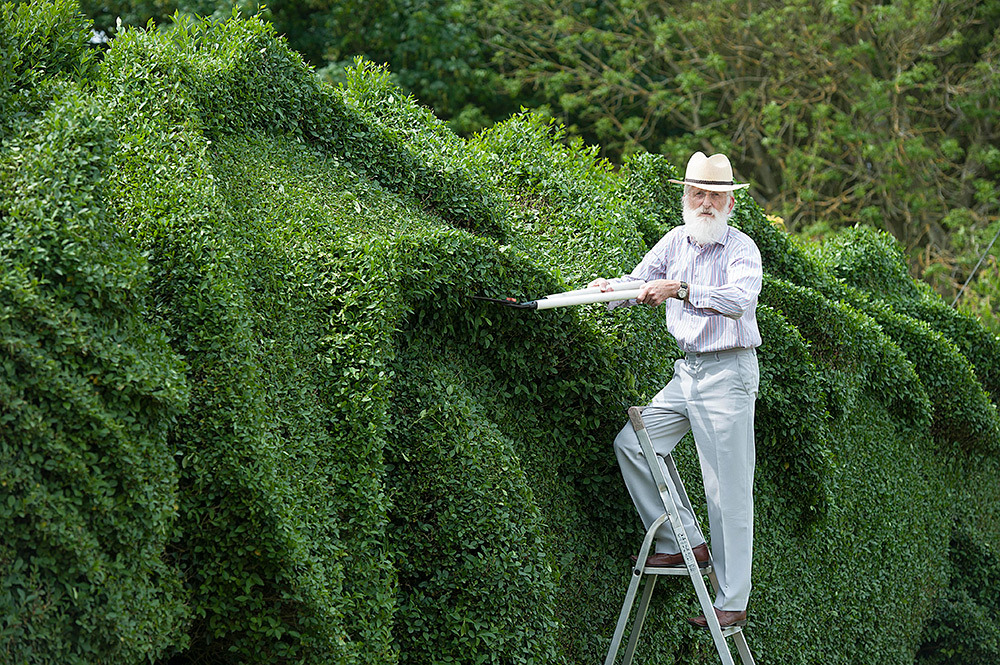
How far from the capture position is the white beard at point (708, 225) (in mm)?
5262

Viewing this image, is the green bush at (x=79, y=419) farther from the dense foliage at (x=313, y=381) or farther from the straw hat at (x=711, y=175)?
the straw hat at (x=711, y=175)

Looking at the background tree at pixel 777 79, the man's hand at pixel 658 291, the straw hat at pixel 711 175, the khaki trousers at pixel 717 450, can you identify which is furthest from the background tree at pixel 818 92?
the man's hand at pixel 658 291

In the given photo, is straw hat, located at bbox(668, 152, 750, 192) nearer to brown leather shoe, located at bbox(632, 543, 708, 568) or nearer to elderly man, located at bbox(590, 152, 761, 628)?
elderly man, located at bbox(590, 152, 761, 628)

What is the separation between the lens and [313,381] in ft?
14.5

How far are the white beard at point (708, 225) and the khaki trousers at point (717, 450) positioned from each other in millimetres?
569

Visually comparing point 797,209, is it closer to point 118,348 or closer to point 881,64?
point 881,64

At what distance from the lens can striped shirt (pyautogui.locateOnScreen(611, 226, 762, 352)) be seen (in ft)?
16.1

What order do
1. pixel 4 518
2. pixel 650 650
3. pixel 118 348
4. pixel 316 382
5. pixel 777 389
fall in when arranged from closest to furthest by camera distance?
pixel 4 518, pixel 118 348, pixel 316 382, pixel 650 650, pixel 777 389

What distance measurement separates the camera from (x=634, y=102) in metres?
19.2

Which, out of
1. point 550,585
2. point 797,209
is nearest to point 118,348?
point 550,585

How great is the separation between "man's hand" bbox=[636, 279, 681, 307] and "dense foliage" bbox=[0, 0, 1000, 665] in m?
0.57

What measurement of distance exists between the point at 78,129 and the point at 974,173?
16190 mm

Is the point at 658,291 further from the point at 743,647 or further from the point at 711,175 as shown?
the point at 743,647

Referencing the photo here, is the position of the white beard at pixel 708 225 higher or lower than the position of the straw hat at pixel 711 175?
lower
